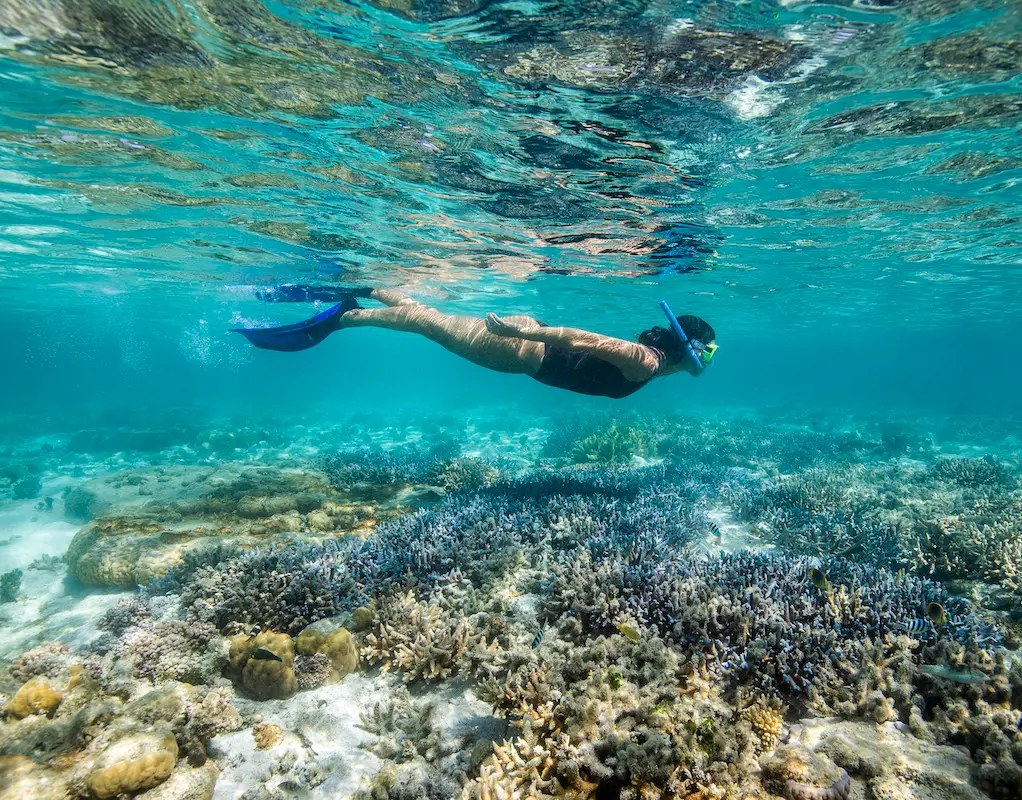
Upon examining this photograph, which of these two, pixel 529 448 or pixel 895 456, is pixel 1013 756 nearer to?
pixel 529 448

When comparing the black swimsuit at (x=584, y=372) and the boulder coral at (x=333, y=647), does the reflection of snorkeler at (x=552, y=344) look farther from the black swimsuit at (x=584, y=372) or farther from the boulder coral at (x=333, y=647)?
the boulder coral at (x=333, y=647)

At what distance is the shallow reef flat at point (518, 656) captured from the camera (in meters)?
3.16

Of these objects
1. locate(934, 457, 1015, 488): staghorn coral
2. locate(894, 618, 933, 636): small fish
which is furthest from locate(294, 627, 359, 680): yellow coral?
locate(934, 457, 1015, 488): staghorn coral

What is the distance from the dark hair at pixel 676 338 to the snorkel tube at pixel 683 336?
0.13 m

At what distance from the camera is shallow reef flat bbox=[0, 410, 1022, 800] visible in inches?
124

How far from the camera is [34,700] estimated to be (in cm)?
389

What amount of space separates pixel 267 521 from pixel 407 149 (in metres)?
7.85

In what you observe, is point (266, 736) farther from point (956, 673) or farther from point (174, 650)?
point (956, 673)

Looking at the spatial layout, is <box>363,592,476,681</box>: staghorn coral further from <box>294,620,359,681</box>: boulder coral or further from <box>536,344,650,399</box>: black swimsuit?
<box>536,344,650,399</box>: black swimsuit

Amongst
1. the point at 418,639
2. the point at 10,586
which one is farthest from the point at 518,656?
the point at 10,586

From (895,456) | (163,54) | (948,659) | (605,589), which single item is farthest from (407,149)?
(895,456)

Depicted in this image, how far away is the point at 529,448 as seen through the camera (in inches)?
837

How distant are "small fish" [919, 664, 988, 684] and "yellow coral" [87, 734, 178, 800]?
18.1ft

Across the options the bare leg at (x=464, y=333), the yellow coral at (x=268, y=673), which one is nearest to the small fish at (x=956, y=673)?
the yellow coral at (x=268, y=673)
